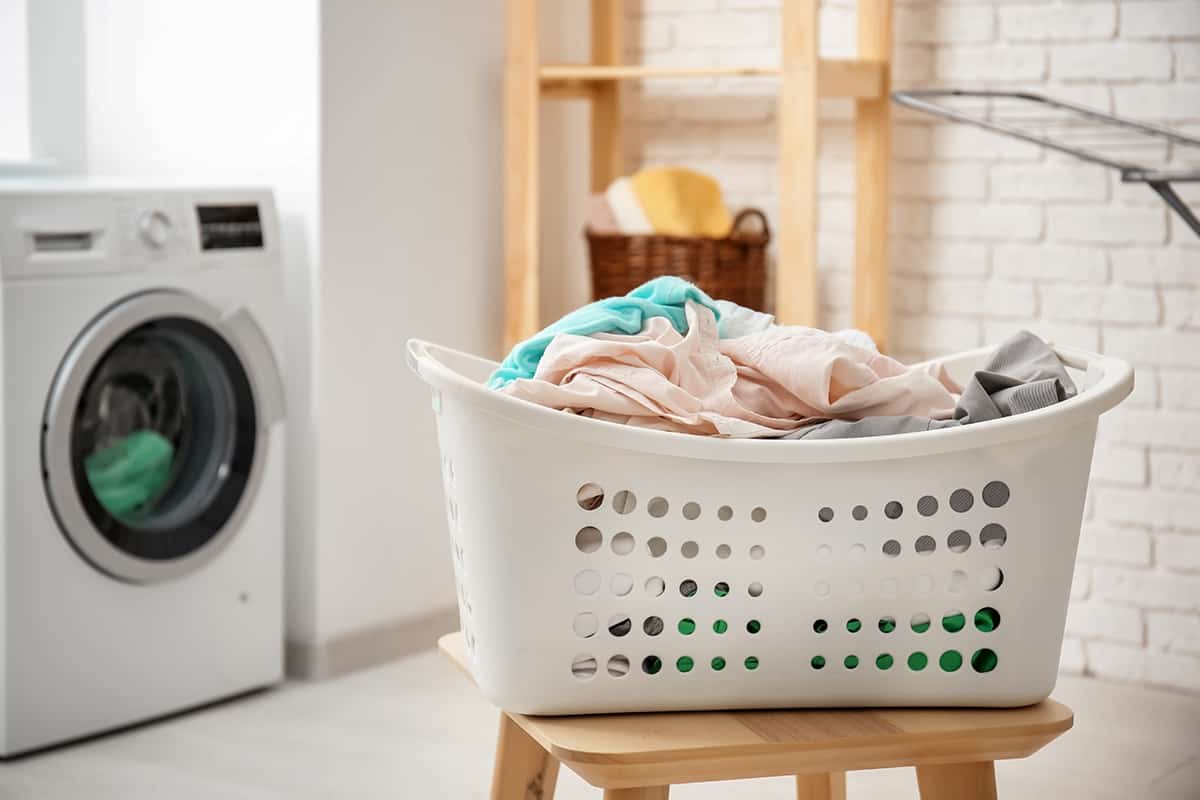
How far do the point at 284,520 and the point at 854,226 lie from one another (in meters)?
1.32

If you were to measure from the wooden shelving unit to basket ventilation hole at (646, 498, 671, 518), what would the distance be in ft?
5.55

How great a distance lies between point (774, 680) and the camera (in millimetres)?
1133

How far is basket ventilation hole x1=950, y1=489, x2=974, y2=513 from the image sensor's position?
1120 mm

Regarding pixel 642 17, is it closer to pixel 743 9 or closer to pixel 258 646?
pixel 743 9

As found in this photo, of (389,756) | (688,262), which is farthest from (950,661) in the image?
(688,262)

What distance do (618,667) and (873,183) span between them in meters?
2.02

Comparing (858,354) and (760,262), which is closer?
(858,354)

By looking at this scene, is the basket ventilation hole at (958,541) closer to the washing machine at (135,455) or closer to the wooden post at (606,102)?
the washing machine at (135,455)

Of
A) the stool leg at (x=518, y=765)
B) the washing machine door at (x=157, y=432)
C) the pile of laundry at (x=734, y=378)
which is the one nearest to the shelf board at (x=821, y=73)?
the washing machine door at (x=157, y=432)

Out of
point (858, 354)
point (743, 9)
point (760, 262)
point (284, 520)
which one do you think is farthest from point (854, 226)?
point (858, 354)

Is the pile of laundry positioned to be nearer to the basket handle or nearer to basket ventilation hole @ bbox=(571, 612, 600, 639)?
basket ventilation hole @ bbox=(571, 612, 600, 639)

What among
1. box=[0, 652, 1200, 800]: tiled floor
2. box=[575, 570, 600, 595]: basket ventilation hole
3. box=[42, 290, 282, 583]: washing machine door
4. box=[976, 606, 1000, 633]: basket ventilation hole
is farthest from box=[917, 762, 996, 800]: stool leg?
box=[42, 290, 282, 583]: washing machine door

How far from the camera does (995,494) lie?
1127 millimetres

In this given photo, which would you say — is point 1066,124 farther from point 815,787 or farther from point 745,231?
point 815,787
